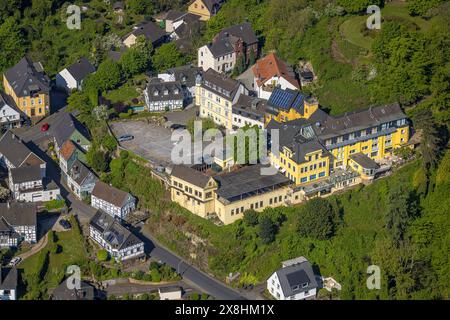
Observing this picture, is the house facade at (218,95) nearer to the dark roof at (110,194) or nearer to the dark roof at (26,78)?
the dark roof at (110,194)

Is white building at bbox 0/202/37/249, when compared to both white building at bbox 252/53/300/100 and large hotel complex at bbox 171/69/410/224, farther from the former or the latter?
white building at bbox 252/53/300/100

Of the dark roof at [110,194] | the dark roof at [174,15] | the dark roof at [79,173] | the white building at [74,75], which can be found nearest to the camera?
the dark roof at [110,194]

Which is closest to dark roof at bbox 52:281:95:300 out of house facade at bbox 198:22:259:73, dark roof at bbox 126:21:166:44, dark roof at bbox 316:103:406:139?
dark roof at bbox 316:103:406:139

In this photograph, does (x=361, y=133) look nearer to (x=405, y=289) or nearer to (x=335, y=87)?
(x=335, y=87)

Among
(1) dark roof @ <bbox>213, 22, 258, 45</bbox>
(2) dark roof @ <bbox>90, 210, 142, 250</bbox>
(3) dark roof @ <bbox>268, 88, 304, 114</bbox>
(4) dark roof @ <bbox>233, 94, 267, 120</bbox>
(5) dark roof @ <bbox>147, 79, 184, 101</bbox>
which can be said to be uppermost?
(1) dark roof @ <bbox>213, 22, 258, 45</bbox>

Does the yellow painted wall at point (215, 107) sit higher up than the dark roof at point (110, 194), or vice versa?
the yellow painted wall at point (215, 107)

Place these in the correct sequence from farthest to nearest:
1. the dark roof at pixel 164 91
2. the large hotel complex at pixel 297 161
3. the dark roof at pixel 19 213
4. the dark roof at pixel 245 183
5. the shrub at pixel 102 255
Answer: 1. the dark roof at pixel 164 91
2. the dark roof at pixel 19 213
3. the large hotel complex at pixel 297 161
4. the dark roof at pixel 245 183
5. the shrub at pixel 102 255

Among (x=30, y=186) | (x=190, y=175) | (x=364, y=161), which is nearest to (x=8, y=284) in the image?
(x=30, y=186)

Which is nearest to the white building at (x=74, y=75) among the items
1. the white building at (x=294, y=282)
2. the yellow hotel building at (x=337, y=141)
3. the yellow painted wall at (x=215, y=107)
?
the yellow painted wall at (x=215, y=107)
